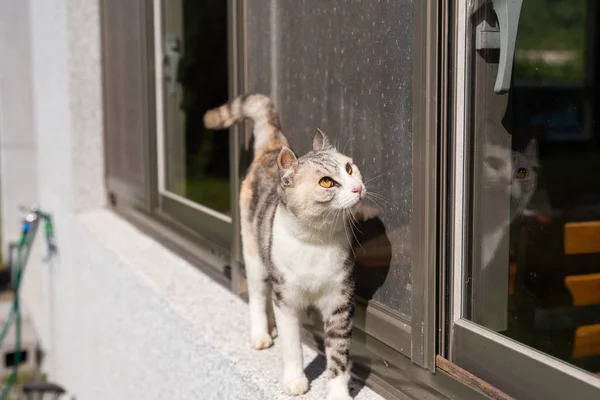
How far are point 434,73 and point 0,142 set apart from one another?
6194 millimetres

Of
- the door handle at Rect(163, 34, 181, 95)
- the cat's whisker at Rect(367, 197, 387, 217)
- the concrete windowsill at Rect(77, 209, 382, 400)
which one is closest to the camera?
the cat's whisker at Rect(367, 197, 387, 217)

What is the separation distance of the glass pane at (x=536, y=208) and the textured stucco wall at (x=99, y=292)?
382 millimetres

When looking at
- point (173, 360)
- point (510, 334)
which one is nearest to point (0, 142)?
point (173, 360)

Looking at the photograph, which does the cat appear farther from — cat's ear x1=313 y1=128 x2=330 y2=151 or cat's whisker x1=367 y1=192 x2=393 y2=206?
cat's ear x1=313 y1=128 x2=330 y2=151

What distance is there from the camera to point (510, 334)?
47.9 inches

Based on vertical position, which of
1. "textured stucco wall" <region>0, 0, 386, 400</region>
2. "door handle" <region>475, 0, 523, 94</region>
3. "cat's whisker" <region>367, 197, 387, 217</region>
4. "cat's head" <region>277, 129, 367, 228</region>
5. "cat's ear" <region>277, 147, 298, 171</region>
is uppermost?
"door handle" <region>475, 0, 523, 94</region>

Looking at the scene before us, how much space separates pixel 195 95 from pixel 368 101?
1507mm

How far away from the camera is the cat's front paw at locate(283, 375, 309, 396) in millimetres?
1461

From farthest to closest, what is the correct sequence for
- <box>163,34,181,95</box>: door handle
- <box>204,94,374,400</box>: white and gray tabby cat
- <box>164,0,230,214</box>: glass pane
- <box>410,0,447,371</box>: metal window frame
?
<box>163,34,181,95</box>: door handle → <box>164,0,230,214</box>: glass pane → <box>204,94,374,400</box>: white and gray tabby cat → <box>410,0,447,371</box>: metal window frame

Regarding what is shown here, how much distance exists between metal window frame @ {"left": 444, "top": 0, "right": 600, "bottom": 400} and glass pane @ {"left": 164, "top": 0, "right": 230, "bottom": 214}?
4.00 feet

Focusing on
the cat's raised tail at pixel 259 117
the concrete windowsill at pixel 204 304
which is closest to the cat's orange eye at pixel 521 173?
the concrete windowsill at pixel 204 304

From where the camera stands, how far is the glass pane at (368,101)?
4.42ft

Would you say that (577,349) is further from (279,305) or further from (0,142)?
(0,142)

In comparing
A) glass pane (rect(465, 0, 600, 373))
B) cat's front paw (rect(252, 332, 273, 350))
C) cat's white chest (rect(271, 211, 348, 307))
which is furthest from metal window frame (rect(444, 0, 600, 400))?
cat's front paw (rect(252, 332, 273, 350))
